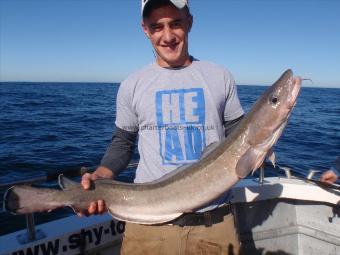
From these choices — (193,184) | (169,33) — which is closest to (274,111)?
(193,184)

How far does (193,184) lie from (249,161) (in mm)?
587

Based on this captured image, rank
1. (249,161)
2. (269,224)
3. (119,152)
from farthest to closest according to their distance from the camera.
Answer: (269,224) < (119,152) < (249,161)

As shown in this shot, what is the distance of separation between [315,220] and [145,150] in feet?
10.8

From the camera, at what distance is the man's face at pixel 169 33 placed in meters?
3.21

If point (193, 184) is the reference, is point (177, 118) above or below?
above

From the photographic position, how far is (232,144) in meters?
3.07

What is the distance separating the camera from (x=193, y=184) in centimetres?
314

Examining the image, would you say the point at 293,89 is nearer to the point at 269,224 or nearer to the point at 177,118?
the point at 177,118

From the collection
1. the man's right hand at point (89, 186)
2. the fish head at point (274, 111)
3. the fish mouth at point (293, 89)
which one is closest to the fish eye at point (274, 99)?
the fish head at point (274, 111)

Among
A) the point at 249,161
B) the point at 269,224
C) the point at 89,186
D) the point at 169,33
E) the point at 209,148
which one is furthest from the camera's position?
the point at 269,224

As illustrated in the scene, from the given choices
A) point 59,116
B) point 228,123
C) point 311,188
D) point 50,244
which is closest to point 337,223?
point 311,188

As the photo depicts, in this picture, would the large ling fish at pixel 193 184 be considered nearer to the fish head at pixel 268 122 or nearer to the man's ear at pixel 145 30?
the fish head at pixel 268 122

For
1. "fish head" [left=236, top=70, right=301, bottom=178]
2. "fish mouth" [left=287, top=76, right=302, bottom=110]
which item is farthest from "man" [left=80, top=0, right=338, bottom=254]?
"fish mouth" [left=287, top=76, right=302, bottom=110]

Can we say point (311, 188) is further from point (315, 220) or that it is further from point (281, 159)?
point (281, 159)
